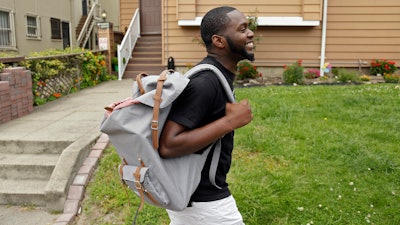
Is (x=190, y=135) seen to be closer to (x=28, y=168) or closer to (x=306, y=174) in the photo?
(x=306, y=174)

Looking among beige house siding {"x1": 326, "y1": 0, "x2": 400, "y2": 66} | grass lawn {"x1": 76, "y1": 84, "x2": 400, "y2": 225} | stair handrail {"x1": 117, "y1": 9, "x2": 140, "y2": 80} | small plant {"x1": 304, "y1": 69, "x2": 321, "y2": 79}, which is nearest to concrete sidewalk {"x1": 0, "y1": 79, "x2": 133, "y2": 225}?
grass lawn {"x1": 76, "y1": 84, "x2": 400, "y2": 225}

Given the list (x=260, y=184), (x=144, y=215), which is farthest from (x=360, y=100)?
(x=144, y=215)

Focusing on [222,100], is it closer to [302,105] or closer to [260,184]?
[260,184]

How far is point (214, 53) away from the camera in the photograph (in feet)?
6.21

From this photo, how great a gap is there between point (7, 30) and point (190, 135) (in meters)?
15.3

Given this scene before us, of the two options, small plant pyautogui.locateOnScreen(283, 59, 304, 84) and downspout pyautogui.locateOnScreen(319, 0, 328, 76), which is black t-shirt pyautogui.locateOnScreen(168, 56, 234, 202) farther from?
downspout pyautogui.locateOnScreen(319, 0, 328, 76)

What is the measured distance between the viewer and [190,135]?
1667 mm

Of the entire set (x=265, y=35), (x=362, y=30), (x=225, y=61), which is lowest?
(x=225, y=61)

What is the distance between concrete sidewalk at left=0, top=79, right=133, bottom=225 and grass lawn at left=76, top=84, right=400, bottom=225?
22.9 inches

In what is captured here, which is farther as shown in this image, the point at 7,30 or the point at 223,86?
the point at 7,30

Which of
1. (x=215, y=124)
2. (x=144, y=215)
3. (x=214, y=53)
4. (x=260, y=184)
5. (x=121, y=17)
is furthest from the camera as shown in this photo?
(x=121, y=17)

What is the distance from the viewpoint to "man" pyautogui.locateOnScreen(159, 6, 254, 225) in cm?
167

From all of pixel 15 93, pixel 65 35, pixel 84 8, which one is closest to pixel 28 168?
pixel 15 93

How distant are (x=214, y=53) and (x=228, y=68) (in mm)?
99
